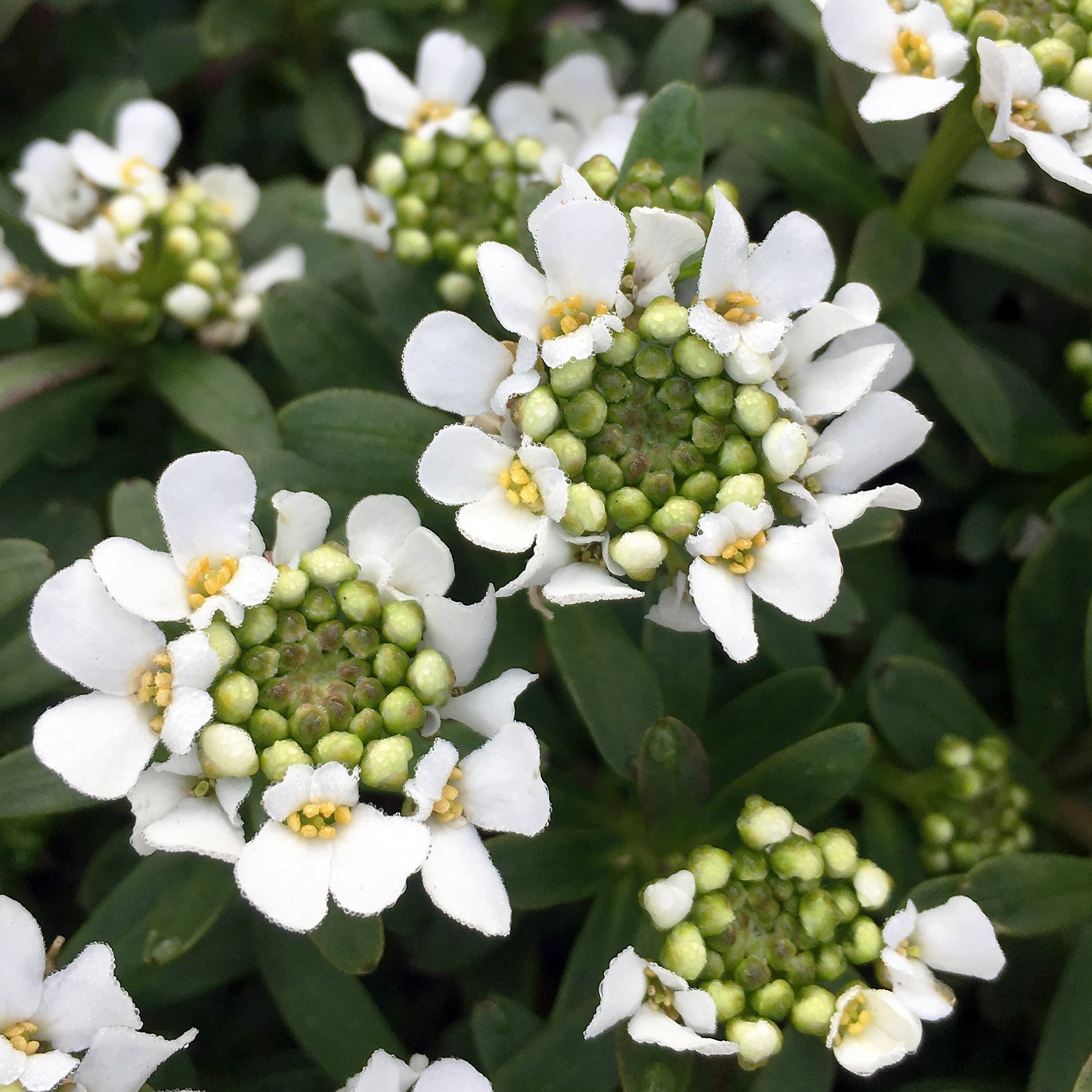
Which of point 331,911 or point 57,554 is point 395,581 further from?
point 57,554

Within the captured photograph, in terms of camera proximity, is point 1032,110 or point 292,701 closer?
point 292,701

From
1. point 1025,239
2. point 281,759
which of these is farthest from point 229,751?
point 1025,239

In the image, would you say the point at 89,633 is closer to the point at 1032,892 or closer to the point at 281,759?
the point at 281,759

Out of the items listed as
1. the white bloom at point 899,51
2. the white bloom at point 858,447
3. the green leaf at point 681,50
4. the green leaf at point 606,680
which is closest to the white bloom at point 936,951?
the green leaf at point 606,680

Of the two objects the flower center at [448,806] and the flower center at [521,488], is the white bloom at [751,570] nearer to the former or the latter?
the flower center at [521,488]

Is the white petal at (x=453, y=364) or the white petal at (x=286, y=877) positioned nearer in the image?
the white petal at (x=286, y=877)
